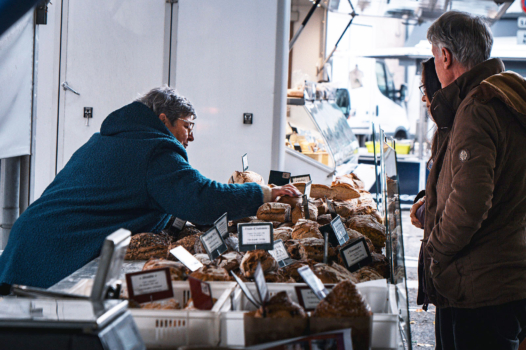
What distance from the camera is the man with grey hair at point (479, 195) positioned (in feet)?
4.75

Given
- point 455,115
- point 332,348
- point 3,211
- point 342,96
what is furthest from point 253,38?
point 342,96

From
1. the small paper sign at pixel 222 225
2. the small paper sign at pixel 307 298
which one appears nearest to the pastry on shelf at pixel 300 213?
the small paper sign at pixel 222 225

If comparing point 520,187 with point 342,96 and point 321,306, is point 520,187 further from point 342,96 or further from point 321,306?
point 342,96

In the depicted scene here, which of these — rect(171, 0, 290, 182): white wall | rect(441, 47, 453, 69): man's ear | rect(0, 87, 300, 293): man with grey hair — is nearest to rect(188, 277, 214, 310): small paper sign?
rect(0, 87, 300, 293): man with grey hair

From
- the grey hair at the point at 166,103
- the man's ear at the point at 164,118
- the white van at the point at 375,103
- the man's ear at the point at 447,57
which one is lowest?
the man's ear at the point at 164,118

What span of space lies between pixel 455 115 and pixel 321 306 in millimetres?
828

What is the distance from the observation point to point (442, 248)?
1539 mm

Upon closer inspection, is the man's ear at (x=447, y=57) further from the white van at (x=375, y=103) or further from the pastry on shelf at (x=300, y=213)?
the white van at (x=375, y=103)

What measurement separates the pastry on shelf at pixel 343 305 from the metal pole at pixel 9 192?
3.03m

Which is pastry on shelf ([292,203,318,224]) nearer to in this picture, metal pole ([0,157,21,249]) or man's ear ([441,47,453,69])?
man's ear ([441,47,453,69])

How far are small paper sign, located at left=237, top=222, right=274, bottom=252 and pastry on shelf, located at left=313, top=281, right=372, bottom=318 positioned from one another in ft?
1.74

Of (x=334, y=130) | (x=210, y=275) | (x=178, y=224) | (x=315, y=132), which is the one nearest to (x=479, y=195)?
(x=210, y=275)

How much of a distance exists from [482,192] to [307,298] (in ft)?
2.02

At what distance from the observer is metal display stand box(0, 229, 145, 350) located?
2.70 feet
